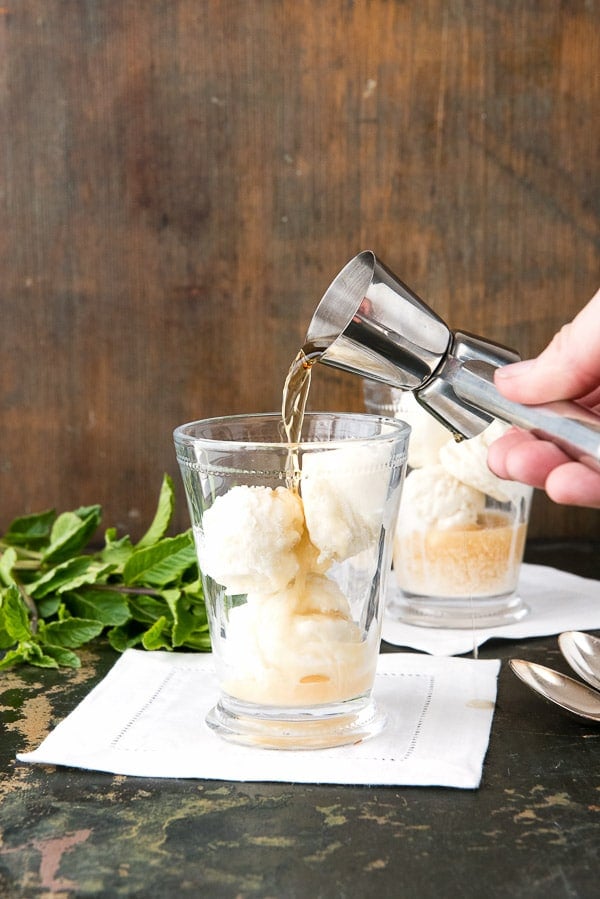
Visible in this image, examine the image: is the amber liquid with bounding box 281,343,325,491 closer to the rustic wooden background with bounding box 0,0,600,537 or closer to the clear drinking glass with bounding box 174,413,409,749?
the clear drinking glass with bounding box 174,413,409,749

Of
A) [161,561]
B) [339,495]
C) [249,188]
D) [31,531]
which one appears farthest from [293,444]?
[249,188]

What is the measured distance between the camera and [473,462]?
34.3 inches

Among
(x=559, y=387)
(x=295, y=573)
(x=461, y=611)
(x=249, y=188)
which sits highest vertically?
(x=249, y=188)

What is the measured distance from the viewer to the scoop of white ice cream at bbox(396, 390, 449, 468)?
0.88 m

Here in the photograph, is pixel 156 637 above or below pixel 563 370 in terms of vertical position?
below

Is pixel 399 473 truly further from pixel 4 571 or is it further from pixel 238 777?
pixel 4 571

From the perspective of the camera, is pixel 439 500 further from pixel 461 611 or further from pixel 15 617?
pixel 15 617

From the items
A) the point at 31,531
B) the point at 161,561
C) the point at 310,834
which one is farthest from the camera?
the point at 31,531

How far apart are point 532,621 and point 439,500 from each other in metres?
0.12

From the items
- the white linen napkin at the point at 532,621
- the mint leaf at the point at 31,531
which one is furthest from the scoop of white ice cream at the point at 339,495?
the mint leaf at the point at 31,531

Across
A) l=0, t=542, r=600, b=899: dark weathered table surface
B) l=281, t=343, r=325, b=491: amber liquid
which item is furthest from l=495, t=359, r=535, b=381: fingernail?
l=0, t=542, r=600, b=899: dark weathered table surface

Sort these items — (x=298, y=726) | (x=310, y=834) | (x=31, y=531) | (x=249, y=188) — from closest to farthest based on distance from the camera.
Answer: (x=310, y=834) → (x=298, y=726) → (x=31, y=531) → (x=249, y=188)

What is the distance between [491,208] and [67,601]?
0.60m

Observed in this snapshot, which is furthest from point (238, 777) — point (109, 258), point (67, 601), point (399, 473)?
point (109, 258)
